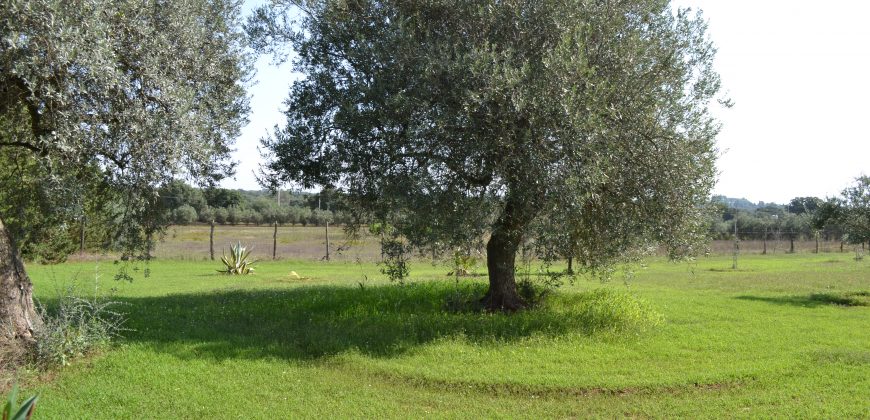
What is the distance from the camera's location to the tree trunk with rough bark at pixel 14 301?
373 inches

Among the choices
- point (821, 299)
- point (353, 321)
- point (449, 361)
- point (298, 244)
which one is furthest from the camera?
point (298, 244)

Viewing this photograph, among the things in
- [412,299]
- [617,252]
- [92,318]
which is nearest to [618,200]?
[617,252]

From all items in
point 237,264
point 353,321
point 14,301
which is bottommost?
point 353,321

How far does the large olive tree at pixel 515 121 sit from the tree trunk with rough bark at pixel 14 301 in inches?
209

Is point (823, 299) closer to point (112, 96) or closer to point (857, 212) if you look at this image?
point (857, 212)

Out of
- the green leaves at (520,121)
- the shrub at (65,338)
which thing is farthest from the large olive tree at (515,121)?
the shrub at (65,338)

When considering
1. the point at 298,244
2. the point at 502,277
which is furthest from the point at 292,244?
the point at 502,277

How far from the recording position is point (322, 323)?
1302cm

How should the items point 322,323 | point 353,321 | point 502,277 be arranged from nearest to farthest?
point 322,323 < point 353,321 < point 502,277

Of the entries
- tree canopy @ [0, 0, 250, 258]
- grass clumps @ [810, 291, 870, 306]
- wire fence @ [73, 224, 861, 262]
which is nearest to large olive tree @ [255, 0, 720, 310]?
tree canopy @ [0, 0, 250, 258]

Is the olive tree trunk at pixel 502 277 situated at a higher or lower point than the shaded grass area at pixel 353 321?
higher

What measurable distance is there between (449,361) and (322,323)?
11.8ft

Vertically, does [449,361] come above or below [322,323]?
below

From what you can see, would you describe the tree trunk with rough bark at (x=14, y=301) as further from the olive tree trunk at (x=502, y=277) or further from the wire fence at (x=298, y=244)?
the wire fence at (x=298, y=244)
